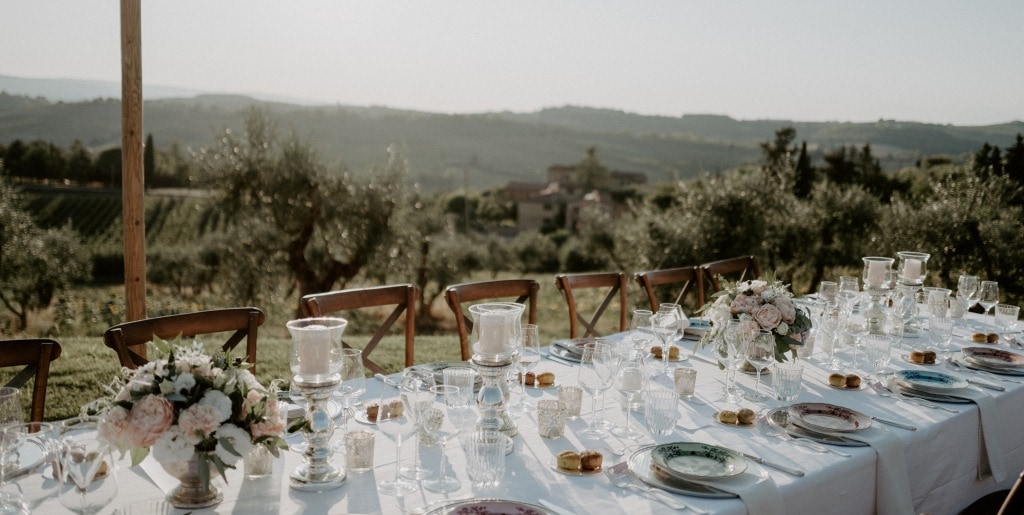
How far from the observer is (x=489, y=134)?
2662cm

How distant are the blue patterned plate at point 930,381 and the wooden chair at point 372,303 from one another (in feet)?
6.50

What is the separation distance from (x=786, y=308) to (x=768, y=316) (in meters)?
0.09

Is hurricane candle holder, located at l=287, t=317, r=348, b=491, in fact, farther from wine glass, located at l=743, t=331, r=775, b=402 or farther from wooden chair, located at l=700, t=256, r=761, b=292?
wooden chair, located at l=700, t=256, r=761, b=292

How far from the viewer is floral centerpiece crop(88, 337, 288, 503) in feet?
4.51

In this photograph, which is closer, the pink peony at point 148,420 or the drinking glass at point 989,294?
the pink peony at point 148,420

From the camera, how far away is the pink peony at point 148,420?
53.8 inches

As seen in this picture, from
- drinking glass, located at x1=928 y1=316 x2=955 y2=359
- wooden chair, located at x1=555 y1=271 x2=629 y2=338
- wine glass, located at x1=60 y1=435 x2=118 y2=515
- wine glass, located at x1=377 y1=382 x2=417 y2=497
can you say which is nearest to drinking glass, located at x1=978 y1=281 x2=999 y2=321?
drinking glass, located at x1=928 y1=316 x2=955 y2=359

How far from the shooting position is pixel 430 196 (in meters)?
11.0

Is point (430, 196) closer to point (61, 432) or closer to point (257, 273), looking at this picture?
point (257, 273)

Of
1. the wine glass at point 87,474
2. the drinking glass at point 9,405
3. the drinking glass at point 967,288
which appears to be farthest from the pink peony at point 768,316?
the drinking glass at point 9,405

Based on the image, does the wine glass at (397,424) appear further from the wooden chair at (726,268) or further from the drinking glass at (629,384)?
the wooden chair at (726,268)

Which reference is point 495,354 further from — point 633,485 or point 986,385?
point 986,385

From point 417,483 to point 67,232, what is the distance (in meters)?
8.40

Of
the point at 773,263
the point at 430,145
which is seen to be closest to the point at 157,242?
the point at 773,263
